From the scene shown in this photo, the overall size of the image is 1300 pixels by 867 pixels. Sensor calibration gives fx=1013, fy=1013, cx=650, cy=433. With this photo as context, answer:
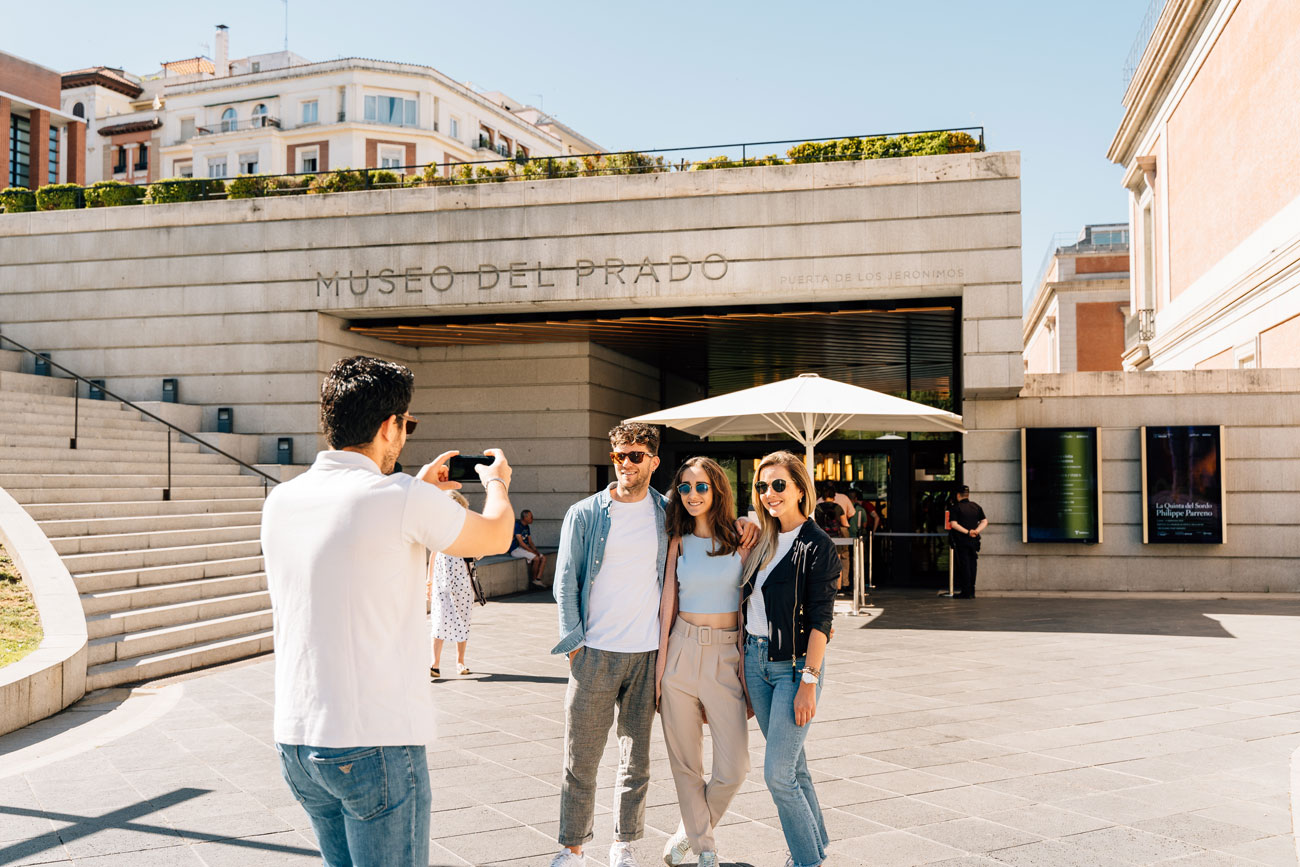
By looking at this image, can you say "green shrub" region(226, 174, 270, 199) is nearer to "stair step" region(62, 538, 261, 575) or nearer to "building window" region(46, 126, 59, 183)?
"stair step" region(62, 538, 261, 575)

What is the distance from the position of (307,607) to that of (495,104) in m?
67.7

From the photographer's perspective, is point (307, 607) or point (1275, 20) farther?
point (1275, 20)

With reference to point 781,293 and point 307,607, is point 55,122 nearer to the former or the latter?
point 781,293

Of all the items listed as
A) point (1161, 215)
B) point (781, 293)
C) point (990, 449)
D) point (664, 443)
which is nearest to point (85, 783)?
point (781, 293)

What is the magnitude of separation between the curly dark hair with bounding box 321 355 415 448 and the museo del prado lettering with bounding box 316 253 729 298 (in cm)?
1312

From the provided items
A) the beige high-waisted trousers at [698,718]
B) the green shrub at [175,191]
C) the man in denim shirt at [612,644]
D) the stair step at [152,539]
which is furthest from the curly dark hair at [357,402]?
the green shrub at [175,191]

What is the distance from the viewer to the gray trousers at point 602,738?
4.11 m

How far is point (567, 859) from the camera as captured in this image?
13.4ft

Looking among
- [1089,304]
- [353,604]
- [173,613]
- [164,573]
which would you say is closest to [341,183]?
[164,573]

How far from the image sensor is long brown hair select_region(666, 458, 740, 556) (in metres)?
4.24

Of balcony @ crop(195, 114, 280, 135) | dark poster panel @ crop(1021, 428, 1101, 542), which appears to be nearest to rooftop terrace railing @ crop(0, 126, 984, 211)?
dark poster panel @ crop(1021, 428, 1101, 542)

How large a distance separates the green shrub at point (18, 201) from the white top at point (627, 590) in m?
19.2

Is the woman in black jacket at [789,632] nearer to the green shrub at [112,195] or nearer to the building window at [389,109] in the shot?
the green shrub at [112,195]

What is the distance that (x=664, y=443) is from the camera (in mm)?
20203
